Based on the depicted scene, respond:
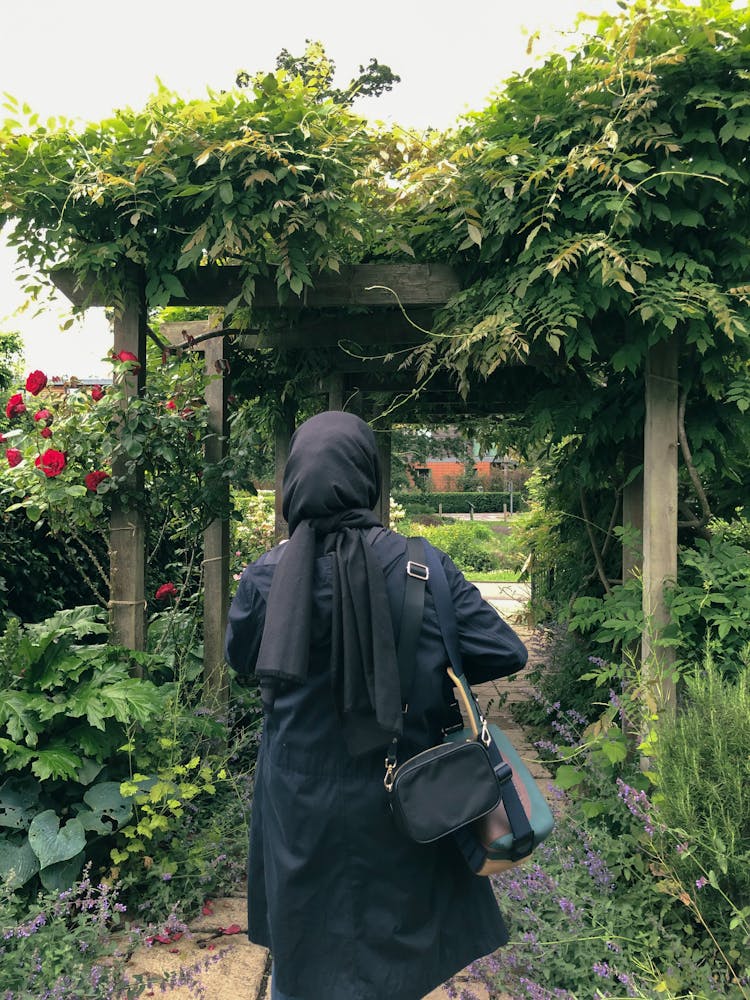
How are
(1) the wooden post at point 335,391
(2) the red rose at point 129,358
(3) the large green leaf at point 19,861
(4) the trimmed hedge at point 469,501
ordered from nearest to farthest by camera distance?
1. (3) the large green leaf at point 19,861
2. (2) the red rose at point 129,358
3. (1) the wooden post at point 335,391
4. (4) the trimmed hedge at point 469,501

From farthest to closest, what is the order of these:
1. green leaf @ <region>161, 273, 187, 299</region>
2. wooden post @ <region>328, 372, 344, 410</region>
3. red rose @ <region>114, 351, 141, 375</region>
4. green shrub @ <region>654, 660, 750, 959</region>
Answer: wooden post @ <region>328, 372, 344, 410</region>, red rose @ <region>114, 351, 141, 375</region>, green leaf @ <region>161, 273, 187, 299</region>, green shrub @ <region>654, 660, 750, 959</region>

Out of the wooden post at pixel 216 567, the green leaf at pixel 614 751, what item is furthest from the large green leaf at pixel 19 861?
the green leaf at pixel 614 751

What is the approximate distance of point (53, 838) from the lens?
2.55 meters

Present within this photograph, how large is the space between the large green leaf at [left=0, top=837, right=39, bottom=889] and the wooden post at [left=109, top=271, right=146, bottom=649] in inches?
36.5

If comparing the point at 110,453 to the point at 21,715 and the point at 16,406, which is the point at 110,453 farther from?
the point at 21,715

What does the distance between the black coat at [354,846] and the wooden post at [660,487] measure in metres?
1.64

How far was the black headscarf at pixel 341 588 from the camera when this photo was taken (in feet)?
4.83

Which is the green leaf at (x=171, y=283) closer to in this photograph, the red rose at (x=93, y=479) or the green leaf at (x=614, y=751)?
the red rose at (x=93, y=479)

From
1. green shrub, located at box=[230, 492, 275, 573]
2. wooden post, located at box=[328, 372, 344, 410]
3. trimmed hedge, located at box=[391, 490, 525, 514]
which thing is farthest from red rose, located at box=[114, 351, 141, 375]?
trimmed hedge, located at box=[391, 490, 525, 514]

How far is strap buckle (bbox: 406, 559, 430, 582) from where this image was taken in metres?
1.56

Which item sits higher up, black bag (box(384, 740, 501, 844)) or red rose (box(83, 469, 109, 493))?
red rose (box(83, 469, 109, 493))

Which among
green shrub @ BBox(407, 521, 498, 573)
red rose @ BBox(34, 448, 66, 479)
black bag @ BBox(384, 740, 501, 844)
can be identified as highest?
red rose @ BBox(34, 448, 66, 479)

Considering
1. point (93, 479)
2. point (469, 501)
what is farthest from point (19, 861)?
point (469, 501)

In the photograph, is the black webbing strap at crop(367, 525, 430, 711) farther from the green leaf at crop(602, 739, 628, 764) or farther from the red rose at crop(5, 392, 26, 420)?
the red rose at crop(5, 392, 26, 420)
